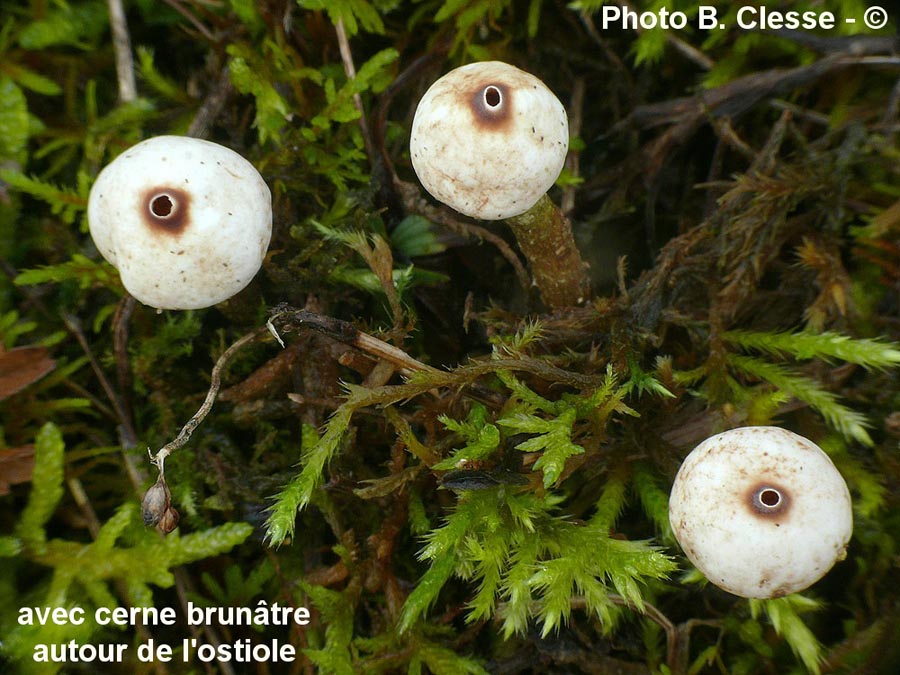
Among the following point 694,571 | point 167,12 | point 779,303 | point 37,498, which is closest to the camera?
point 694,571

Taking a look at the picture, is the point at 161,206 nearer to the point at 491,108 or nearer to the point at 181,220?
the point at 181,220

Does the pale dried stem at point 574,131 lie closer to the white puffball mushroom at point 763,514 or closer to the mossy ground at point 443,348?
the mossy ground at point 443,348

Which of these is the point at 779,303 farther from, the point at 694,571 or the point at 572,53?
the point at 572,53

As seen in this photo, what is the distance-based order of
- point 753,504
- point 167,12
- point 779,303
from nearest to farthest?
point 753,504
point 779,303
point 167,12

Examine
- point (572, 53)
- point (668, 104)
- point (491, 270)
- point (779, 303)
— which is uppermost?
point (572, 53)

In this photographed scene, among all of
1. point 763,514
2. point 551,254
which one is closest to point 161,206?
point 551,254

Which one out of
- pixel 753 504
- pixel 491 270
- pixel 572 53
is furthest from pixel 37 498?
pixel 572 53
